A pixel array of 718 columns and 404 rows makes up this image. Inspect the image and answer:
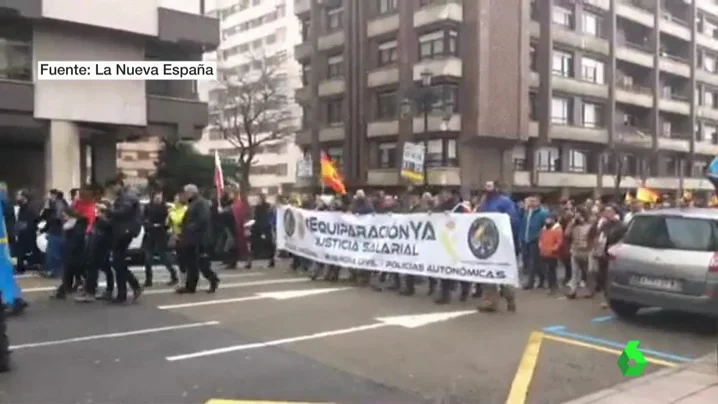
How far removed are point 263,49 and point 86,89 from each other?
2229 inches

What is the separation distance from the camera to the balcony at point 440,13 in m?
41.2

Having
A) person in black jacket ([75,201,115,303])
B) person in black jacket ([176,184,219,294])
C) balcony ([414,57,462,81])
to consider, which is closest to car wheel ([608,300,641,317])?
person in black jacket ([176,184,219,294])

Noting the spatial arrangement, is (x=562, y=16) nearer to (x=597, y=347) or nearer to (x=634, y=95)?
(x=634, y=95)

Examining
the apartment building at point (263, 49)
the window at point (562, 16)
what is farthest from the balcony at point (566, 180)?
the apartment building at point (263, 49)

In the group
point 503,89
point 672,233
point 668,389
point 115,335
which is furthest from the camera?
point 503,89

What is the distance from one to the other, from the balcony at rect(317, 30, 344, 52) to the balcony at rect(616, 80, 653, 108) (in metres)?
20.5

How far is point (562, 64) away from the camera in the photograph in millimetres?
48094

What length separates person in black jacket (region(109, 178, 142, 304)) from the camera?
10555 mm

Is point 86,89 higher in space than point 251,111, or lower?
lower

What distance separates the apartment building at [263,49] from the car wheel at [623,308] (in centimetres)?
6235

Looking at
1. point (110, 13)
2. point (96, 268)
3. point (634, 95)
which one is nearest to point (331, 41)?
point (634, 95)

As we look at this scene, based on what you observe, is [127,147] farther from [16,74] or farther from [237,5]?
[16,74]

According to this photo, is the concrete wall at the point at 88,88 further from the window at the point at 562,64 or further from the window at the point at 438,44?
the window at the point at 562,64

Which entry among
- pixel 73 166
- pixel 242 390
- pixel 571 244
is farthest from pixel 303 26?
pixel 242 390
